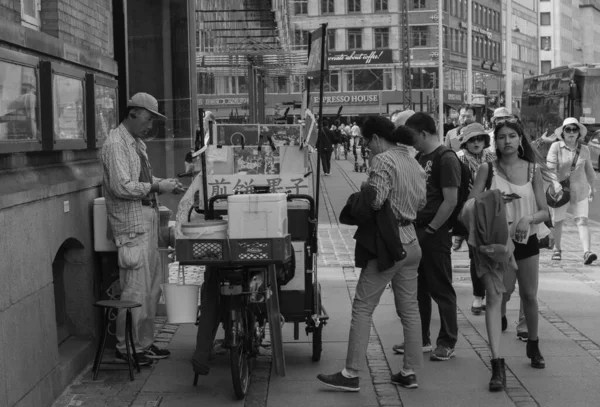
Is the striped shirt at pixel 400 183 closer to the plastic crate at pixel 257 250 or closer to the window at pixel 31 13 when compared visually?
the plastic crate at pixel 257 250

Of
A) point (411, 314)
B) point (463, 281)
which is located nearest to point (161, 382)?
point (411, 314)

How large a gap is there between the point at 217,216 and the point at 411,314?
155cm

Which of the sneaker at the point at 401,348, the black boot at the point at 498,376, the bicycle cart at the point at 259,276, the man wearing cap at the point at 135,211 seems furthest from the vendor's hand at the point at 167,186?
the black boot at the point at 498,376

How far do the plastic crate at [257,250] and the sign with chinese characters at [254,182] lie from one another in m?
1.70

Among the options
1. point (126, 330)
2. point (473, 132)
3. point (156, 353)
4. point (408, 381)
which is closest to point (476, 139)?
point (473, 132)

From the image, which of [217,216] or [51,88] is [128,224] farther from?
[51,88]

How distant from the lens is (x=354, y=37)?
284 feet

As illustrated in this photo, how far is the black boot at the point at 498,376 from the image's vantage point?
7.11 metres

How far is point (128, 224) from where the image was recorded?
7852 mm

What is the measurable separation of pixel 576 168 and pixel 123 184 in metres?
7.02

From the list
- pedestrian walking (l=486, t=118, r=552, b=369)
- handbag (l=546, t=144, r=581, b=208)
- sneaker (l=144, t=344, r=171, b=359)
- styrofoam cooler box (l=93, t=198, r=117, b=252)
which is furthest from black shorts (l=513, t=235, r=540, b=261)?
handbag (l=546, t=144, r=581, b=208)

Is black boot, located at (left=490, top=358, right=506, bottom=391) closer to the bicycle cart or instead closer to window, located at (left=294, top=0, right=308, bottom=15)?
the bicycle cart

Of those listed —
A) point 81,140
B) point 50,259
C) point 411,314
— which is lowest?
point 411,314

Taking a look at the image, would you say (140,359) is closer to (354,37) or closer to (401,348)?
(401,348)
